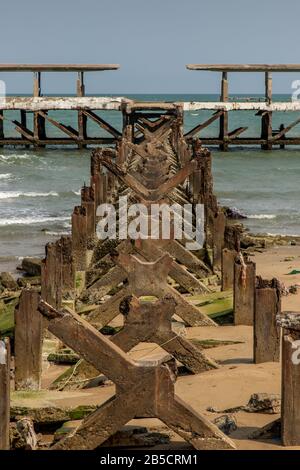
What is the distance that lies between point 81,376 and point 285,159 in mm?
39138

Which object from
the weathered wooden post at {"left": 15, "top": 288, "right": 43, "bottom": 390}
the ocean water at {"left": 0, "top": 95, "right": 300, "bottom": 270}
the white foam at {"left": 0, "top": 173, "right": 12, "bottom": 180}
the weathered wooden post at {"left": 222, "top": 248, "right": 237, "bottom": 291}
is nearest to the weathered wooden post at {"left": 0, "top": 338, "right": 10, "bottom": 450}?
the weathered wooden post at {"left": 15, "top": 288, "right": 43, "bottom": 390}

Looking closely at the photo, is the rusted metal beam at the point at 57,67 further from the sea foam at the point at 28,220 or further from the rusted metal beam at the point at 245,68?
the sea foam at the point at 28,220

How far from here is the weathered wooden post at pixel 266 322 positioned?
6.85 metres

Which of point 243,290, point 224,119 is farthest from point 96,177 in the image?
point 224,119

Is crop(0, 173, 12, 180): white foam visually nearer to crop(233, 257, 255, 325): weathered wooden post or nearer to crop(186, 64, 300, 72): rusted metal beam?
crop(186, 64, 300, 72): rusted metal beam

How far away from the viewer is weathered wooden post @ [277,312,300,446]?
198 inches

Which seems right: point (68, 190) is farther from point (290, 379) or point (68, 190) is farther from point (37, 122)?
point (290, 379)

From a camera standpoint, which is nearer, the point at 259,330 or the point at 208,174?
the point at 259,330

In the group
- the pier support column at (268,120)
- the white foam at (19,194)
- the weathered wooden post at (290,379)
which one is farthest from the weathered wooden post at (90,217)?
the pier support column at (268,120)

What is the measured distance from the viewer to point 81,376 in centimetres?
710

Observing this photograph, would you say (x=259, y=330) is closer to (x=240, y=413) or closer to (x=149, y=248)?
(x=240, y=413)

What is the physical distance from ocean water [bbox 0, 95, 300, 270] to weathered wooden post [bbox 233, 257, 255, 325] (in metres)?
8.89

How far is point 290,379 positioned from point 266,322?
1.87 m
